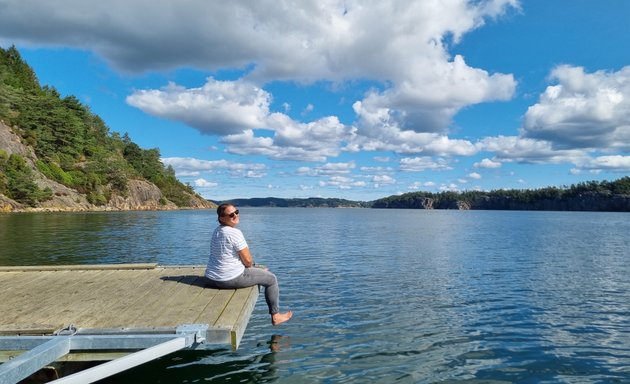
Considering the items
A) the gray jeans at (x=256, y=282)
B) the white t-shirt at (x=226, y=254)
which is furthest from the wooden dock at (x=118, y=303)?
the white t-shirt at (x=226, y=254)

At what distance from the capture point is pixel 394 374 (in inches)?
391

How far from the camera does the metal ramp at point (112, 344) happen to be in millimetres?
6531

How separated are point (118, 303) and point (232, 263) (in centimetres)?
273

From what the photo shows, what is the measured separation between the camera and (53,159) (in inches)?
5005

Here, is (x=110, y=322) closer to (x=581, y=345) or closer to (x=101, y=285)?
(x=101, y=285)


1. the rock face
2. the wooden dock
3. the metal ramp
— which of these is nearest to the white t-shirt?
the wooden dock

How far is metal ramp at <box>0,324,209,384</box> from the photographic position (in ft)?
21.4

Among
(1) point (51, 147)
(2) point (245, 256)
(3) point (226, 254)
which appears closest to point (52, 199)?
(1) point (51, 147)

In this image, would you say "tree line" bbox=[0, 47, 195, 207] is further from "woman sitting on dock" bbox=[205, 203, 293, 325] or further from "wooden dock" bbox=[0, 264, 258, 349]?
"woman sitting on dock" bbox=[205, 203, 293, 325]

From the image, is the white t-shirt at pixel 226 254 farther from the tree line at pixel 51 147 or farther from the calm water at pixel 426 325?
the tree line at pixel 51 147

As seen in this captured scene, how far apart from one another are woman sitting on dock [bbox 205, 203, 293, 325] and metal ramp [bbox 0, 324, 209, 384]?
3.02 meters

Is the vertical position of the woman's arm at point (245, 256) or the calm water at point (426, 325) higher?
the woman's arm at point (245, 256)

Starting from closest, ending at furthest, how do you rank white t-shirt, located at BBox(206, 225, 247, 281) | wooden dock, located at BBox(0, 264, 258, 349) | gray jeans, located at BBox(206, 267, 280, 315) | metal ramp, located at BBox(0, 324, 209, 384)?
metal ramp, located at BBox(0, 324, 209, 384) → wooden dock, located at BBox(0, 264, 258, 349) → white t-shirt, located at BBox(206, 225, 247, 281) → gray jeans, located at BBox(206, 267, 280, 315)

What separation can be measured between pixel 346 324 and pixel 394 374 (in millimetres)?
3945
